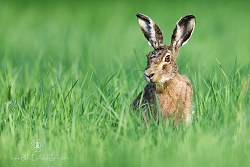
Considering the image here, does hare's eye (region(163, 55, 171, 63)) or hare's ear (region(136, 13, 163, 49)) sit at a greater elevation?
hare's ear (region(136, 13, 163, 49))

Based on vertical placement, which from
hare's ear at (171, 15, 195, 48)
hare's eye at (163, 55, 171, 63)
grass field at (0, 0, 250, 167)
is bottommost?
grass field at (0, 0, 250, 167)

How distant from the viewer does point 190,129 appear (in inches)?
253

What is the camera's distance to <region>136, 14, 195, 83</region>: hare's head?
7.00 m

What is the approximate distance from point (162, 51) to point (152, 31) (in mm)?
373

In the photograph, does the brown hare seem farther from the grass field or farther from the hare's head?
the grass field

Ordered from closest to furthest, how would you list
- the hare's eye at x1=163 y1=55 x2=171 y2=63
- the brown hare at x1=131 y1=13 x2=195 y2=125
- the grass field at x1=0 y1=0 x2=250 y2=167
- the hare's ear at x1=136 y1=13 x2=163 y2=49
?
the grass field at x1=0 y1=0 x2=250 y2=167
the brown hare at x1=131 y1=13 x2=195 y2=125
the hare's eye at x1=163 y1=55 x2=171 y2=63
the hare's ear at x1=136 y1=13 x2=163 y2=49

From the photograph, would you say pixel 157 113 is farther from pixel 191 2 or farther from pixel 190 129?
pixel 191 2

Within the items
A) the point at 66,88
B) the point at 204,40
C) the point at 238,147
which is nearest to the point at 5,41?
the point at 204,40

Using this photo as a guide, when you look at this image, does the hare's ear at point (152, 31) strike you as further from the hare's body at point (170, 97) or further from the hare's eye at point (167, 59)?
the hare's body at point (170, 97)

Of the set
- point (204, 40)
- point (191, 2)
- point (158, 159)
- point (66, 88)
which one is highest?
point (191, 2)

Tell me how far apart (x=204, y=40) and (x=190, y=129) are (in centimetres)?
678

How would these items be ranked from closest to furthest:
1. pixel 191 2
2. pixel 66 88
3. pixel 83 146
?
pixel 83 146, pixel 66 88, pixel 191 2

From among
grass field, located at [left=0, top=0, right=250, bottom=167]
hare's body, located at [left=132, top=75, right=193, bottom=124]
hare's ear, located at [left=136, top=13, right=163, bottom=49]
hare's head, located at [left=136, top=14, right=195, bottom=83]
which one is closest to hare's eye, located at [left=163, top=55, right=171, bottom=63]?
hare's head, located at [left=136, top=14, right=195, bottom=83]

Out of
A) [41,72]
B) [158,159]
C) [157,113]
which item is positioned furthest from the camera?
[41,72]
